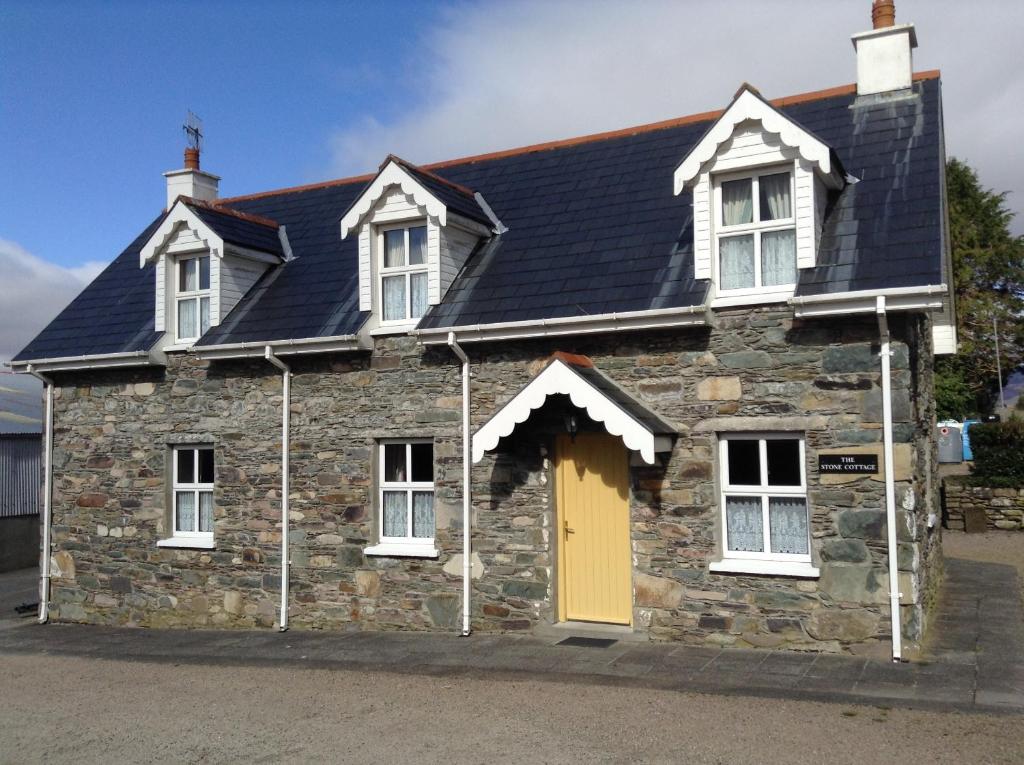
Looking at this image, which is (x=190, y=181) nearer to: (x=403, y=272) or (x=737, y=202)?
(x=403, y=272)

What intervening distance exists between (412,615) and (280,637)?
5.79 ft

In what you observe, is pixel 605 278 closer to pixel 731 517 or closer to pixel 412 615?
pixel 731 517

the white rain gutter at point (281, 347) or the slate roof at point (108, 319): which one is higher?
the slate roof at point (108, 319)

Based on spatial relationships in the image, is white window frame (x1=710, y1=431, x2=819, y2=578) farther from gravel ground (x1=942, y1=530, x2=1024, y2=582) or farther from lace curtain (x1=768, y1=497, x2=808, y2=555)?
gravel ground (x1=942, y1=530, x2=1024, y2=582)

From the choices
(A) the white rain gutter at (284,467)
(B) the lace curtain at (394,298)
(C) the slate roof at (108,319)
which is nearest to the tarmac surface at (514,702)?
(A) the white rain gutter at (284,467)

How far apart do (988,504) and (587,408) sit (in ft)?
45.2

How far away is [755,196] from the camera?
Answer: 10.2m

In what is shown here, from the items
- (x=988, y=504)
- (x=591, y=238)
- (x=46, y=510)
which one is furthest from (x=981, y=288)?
(x=46, y=510)

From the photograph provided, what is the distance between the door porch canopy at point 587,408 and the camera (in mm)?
9461

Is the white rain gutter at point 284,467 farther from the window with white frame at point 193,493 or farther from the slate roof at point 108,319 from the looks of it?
the slate roof at point 108,319

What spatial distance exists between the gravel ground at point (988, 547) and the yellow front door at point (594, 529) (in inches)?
284

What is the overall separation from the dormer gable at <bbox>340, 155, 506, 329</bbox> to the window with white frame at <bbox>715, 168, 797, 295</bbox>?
11.7ft

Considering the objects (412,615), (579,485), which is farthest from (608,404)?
(412,615)

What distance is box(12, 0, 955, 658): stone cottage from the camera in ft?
30.8
